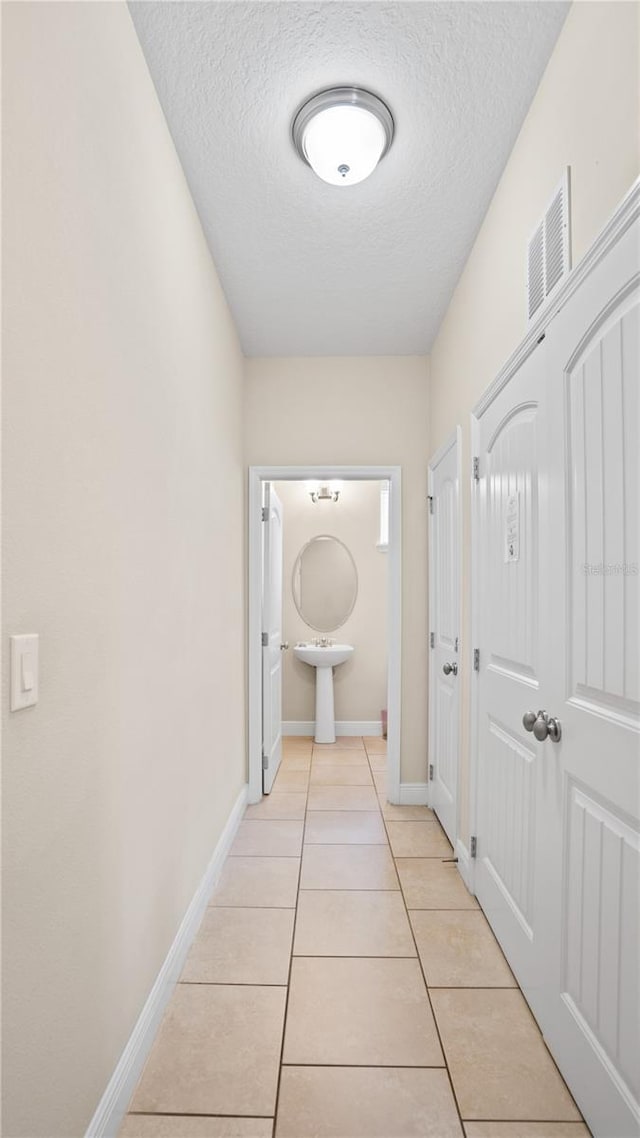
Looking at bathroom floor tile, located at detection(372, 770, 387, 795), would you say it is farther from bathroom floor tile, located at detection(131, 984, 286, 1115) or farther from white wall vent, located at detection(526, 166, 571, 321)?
white wall vent, located at detection(526, 166, 571, 321)

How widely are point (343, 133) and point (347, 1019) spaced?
8.80 feet

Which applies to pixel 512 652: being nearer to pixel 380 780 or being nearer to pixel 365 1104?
pixel 365 1104

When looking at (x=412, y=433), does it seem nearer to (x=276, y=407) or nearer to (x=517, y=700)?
(x=276, y=407)

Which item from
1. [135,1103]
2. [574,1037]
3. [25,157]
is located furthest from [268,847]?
[25,157]

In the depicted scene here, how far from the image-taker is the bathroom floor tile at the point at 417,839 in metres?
3.00

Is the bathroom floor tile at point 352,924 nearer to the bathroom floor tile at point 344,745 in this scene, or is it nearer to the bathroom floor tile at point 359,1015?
the bathroom floor tile at point 359,1015

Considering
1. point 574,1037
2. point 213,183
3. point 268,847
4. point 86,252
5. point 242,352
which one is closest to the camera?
point 86,252

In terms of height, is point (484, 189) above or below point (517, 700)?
above

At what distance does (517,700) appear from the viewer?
1998mm

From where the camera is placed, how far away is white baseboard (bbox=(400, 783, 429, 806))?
3.73 metres

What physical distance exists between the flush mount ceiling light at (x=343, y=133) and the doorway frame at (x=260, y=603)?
1.86 metres

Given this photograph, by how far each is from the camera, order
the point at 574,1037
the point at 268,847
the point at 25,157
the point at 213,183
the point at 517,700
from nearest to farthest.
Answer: the point at 25,157 → the point at 574,1037 → the point at 517,700 → the point at 213,183 → the point at 268,847

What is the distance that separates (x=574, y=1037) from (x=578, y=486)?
4.37 ft

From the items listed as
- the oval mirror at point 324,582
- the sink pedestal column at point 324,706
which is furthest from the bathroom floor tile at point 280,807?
the oval mirror at point 324,582
